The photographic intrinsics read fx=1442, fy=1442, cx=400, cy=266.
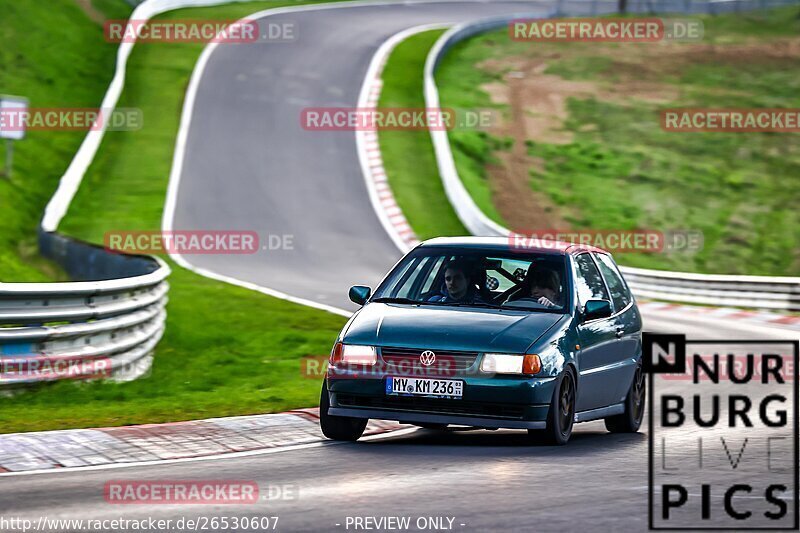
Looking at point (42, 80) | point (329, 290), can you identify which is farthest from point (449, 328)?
point (42, 80)

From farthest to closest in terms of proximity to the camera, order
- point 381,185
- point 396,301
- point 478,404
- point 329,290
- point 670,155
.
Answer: point 670,155, point 381,185, point 329,290, point 396,301, point 478,404

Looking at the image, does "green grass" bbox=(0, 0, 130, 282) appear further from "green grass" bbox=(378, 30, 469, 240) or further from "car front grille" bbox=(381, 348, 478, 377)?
"car front grille" bbox=(381, 348, 478, 377)

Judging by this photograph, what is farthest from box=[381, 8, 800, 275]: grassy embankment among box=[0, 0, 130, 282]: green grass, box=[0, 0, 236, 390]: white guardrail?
box=[0, 0, 236, 390]: white guardrail

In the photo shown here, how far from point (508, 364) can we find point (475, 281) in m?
1.36

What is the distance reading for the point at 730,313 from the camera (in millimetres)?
29062

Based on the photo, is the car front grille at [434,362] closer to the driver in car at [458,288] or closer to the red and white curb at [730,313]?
the driver in car at [458,288]

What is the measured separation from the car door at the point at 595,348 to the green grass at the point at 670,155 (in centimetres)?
2416

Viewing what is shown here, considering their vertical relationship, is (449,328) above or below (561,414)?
above

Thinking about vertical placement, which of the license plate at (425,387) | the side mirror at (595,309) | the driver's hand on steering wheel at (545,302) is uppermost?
the driver's hand on steering wheel at (545,302)

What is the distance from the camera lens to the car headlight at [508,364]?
9.94 metres

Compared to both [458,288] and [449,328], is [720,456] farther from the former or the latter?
[458,288]

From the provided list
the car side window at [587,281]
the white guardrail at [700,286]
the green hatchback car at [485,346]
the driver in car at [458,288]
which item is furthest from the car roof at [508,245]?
the white guardrail at [700,286]

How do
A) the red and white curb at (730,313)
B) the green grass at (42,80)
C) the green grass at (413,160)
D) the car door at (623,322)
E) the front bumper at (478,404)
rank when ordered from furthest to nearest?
the green grass at (413,160) < the green grass at (42,80) < the red and white curb at (730,313) < the car door at (623,322) < the front bumper at (478,404)

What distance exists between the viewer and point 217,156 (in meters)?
37.6
